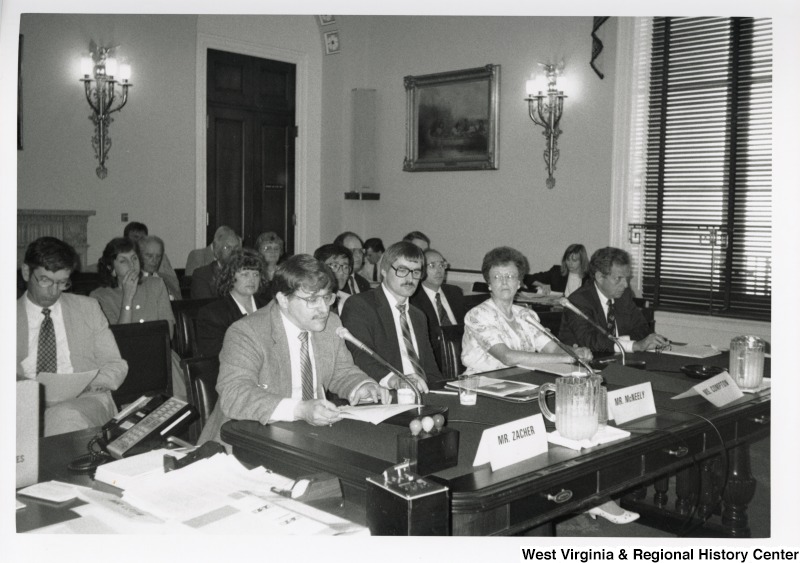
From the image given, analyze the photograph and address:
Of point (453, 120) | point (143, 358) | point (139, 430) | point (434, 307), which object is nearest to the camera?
point (139, 430)

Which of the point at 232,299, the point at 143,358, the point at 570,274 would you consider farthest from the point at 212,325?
the point at 570,274

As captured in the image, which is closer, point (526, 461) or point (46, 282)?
point (526, 461)

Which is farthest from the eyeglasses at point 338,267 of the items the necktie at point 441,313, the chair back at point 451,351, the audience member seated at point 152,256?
the chair back at point 451,351

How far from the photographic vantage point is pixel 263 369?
2545 mm

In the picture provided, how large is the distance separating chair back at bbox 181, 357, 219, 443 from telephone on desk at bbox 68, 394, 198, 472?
0.38 m

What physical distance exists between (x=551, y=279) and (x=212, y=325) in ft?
13.6

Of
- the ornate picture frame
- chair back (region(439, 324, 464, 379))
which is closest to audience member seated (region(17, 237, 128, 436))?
chair back (region(439, 324, 464, 379))

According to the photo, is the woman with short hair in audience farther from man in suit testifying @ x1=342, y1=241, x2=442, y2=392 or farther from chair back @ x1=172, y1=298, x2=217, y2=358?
chair back @ x1=172, y1=298, x2=217, y2=358

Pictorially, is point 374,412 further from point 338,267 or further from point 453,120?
point 453,120

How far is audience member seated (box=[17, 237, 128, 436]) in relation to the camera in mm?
2984

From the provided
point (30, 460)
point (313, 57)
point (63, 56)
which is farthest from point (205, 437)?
point (313, 57)

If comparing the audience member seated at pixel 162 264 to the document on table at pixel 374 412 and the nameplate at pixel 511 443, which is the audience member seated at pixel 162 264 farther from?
the nameplate at pixel 511 443

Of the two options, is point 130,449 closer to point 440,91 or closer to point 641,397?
point 641,397

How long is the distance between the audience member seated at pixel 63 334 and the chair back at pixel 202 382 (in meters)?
0.58
